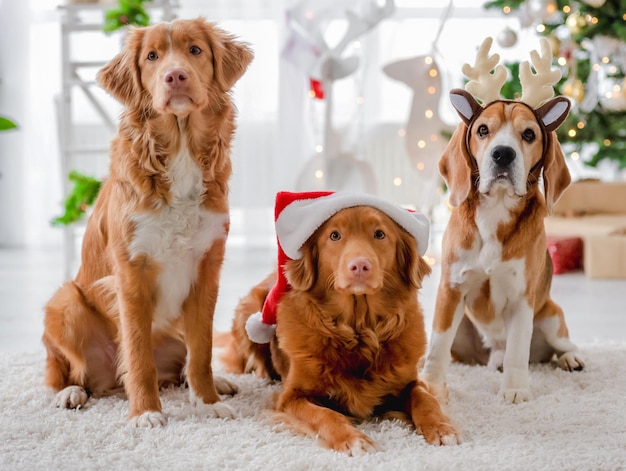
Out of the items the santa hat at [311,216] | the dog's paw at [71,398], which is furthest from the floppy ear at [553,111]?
the dog's paw at [71,398]

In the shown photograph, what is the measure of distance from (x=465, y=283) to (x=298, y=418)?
69 centimetres

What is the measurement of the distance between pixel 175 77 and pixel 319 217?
0.50m

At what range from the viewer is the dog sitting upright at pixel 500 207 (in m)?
2.18

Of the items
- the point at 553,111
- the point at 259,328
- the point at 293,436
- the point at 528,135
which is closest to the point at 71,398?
the point at 259,328

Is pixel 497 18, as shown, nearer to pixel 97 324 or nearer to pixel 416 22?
pixel 416 22

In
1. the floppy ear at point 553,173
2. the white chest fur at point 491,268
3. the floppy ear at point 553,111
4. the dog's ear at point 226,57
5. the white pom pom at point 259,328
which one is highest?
the dog's ear at point 226,57

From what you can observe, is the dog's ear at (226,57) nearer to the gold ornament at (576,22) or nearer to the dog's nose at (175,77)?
the dog's nose at (175,77)

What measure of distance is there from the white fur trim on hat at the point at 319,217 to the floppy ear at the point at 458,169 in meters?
0.25

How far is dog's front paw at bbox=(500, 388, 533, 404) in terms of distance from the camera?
2.20 metres

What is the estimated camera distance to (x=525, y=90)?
2.29 meters

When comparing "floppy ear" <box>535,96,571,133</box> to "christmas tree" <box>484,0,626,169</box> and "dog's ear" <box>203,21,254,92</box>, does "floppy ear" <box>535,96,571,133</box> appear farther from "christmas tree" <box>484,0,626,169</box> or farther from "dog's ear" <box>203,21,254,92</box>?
"christmas tree" <box>484,0,626,169</box>

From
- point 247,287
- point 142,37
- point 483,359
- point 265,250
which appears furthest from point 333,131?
point 142,37

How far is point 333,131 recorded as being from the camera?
549cm

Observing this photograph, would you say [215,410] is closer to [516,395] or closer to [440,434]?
[440,434]
